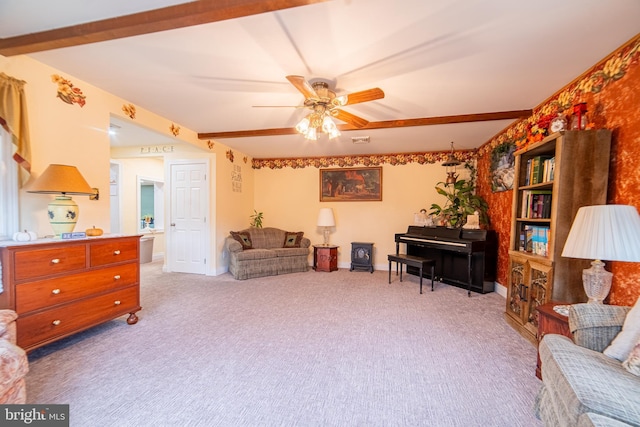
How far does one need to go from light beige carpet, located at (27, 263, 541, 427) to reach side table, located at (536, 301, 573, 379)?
0.94 ft

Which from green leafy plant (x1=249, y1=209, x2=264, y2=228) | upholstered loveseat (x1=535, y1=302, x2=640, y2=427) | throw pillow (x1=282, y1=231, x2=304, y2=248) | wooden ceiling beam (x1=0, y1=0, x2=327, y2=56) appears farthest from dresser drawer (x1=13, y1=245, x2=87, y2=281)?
green leafy plant (x1=249, y1=209, x2=264, y2=228)

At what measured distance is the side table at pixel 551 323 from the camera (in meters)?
1.67

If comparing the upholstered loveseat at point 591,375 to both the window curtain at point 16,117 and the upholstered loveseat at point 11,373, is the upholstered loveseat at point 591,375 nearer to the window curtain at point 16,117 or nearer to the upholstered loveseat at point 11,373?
the upholstered loveseat at point 11,373

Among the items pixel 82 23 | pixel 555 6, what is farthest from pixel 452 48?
pixel 82 23

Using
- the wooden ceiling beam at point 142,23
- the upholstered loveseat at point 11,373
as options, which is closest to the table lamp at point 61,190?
the wooden ceiling beam at point 142,23

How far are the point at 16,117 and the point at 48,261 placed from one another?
44.2 inches

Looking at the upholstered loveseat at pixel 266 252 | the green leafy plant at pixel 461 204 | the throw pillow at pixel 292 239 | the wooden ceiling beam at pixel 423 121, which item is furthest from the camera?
the throw pillow at pixel 292 239

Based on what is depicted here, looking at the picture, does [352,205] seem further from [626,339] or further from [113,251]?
[626,339]

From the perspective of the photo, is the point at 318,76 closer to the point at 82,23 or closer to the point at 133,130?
the point at 82,23

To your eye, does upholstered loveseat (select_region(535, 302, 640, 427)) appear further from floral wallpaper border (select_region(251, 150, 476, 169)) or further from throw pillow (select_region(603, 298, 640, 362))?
floral wallpaper border (select_region(251, 150, 476, 169))

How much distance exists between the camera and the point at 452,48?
6.15ft

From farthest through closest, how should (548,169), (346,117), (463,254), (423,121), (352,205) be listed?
(352,205) → (463,254) → (423,121) → (346,117) → (548,169)

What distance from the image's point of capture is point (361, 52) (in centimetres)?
193

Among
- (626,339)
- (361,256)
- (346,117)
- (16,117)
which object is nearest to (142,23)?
(16,117)
